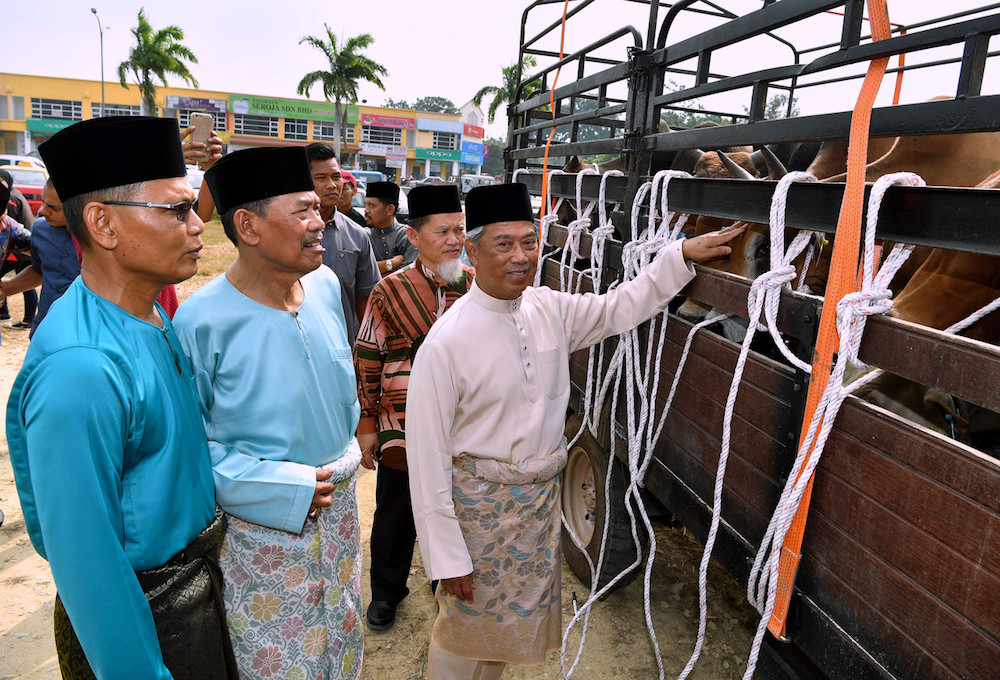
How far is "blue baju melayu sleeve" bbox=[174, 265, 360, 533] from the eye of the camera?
1.64 metres

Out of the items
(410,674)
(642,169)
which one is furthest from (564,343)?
(410,674)

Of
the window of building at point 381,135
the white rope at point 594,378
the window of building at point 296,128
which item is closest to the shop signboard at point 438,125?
the window of building at point 381,135

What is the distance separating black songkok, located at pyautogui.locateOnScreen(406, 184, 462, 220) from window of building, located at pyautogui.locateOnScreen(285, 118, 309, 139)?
1570 inches

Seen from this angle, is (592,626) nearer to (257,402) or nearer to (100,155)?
(257,402)

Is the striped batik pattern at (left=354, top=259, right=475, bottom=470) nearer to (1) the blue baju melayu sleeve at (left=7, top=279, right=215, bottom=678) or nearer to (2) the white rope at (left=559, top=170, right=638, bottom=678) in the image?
(2) the white rope at (left=559, top=170, right=638, bottom=678)

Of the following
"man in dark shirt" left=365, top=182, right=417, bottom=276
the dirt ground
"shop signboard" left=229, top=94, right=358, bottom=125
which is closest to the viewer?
the dirt ground

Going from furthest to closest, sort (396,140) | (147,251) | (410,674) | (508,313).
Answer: (396,140) → (410,674) → (508,313) → (147,251)

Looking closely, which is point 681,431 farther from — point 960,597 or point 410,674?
point 410,674

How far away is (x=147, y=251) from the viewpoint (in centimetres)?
141

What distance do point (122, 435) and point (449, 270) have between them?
1807mm

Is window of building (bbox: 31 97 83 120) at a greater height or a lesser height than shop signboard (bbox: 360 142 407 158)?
greater

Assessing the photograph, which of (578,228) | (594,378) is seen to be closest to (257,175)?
(578,228)

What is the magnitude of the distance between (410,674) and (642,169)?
2.28 metres

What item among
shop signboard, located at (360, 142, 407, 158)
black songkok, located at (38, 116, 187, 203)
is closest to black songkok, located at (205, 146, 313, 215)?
black songkok, located at (38, 116, 187, 203)
